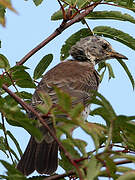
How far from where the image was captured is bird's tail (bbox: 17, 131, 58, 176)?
3295mm

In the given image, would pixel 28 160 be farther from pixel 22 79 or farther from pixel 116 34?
pixel 116 34

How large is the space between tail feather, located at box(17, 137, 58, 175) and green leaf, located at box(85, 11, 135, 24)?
123cm

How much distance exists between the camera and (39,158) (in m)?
3.47

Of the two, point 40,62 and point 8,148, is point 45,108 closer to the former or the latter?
point 8,148

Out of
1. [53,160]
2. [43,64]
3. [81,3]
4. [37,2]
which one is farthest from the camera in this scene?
[43,64]

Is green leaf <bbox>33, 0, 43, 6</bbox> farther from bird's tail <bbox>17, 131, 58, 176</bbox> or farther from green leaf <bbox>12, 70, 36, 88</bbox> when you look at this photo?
bird's tail <bbox>17, 131, 58, 176</bbox>

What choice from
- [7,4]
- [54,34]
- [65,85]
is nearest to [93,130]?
[7,4]

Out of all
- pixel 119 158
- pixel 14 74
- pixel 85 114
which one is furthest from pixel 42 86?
pixel 119 158

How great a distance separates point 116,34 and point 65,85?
29.9 inches

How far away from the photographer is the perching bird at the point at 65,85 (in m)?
3.35

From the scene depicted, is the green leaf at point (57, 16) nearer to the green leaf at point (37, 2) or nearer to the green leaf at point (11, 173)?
the green leaf at point (37, 2)

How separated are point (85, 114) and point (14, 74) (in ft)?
4.34

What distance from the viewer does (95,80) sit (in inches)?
199

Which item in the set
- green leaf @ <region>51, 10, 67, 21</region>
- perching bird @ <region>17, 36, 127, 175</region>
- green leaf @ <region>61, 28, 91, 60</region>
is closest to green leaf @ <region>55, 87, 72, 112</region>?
perching bird @ <region>17, 36, 127, 175</region>
